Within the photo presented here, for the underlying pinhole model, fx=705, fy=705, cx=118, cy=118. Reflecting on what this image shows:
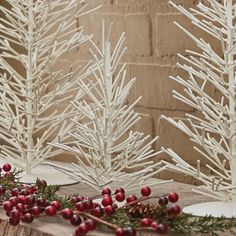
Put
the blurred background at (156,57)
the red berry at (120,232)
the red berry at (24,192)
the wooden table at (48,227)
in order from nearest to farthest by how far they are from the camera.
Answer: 1. the red berry at (120,232)
2. the wooden table at (48,227)
3. the red berry at (24,192)
4. the blurred background at (156,57)

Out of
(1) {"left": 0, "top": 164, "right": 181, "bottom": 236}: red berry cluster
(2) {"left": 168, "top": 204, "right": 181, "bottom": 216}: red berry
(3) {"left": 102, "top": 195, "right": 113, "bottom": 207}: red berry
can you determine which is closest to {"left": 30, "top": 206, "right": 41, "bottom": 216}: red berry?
(1) {"left": 0, "top": 164, "right": 181, "bottom": 236}: red berry cluster

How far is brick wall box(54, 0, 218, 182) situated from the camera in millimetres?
1560

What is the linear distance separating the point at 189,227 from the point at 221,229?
1.8 inches

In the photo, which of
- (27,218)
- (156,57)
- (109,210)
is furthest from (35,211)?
(156,57)

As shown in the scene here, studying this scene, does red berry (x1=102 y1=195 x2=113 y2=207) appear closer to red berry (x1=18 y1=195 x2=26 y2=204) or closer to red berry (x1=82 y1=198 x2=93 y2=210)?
red berry (x1=82 y1=198 x2=93 y2=210)

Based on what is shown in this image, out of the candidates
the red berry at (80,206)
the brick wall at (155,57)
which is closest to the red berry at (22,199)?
the red berry at (80,206)

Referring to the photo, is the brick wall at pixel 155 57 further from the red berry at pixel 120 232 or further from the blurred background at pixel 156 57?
the red berry at pixel 120 232

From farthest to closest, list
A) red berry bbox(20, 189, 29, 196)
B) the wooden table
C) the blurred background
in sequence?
the blurred background < red berry bbox(20, 189, 29, 196) < the wooden table

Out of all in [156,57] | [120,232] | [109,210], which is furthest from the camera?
[156,57]

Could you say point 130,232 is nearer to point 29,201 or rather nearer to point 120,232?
point 120,232

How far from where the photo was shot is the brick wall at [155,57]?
156 cm

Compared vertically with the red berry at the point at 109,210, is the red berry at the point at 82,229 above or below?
below

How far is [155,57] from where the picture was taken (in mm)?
1623

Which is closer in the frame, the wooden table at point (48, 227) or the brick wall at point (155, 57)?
the wooden table at point (48, 227)
